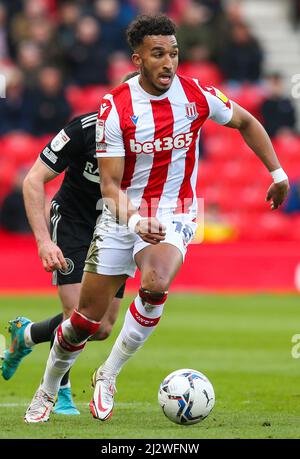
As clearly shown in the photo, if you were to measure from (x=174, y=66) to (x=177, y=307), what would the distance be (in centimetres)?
819

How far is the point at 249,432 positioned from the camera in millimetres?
6777

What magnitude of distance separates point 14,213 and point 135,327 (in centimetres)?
1053

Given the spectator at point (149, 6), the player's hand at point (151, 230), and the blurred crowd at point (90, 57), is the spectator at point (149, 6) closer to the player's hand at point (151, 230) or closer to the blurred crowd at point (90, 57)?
the blurred crowd at point (90, 57)

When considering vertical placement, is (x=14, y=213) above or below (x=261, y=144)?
below

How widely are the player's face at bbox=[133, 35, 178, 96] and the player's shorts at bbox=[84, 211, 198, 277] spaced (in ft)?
2.86

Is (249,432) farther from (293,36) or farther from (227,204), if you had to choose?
(293,36)

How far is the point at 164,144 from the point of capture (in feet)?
24.3

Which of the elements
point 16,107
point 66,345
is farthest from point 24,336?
point 16,107

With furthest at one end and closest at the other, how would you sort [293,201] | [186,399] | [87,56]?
[87,56], [293,201], [186,399]

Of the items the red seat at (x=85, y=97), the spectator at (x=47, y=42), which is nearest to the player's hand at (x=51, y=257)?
the red seat at (x=85, y=97)

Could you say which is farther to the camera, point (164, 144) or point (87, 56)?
point (87, 56)

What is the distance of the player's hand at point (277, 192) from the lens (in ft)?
25.6

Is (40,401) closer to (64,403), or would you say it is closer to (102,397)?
(102,397)
